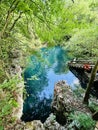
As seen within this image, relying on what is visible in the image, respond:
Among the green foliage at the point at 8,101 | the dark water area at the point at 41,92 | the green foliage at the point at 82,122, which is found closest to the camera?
the green foliage at the point at 8,101

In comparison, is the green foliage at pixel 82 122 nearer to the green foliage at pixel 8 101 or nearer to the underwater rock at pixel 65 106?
the underwater rock at pixel 65 106

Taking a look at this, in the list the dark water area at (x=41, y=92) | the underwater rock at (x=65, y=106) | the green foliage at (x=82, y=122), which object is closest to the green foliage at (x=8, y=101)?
the dark water area at (x=41, y=92)

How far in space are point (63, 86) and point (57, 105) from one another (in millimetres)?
2226

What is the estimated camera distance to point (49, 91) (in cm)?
2339

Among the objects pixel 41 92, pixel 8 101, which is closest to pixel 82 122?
pixel 8 101

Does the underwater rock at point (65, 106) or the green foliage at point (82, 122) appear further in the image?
the underwater rock at point (65, 106)

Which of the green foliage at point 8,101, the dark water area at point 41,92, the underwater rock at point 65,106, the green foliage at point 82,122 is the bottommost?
the dark water area at point 41,92

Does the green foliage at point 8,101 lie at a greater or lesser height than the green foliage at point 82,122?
greater

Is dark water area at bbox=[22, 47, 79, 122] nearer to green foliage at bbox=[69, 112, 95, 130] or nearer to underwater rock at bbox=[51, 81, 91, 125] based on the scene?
underwater rock at bbox=[51, 81, 91, 125]

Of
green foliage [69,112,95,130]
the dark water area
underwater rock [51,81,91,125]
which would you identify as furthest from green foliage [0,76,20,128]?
underwater rock [51,81,91,125]

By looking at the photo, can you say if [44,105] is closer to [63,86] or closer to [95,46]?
[63,86]

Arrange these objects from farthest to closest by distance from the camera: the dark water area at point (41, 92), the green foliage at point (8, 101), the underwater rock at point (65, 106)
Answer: the dark water area at point (41, 92)
the underwater rock at point (65, 106)
the green foliage at point (8, 101)

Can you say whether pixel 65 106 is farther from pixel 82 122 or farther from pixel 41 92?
pixel 41 92

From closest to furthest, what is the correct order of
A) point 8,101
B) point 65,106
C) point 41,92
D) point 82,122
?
point 8,101
point 82,122
point 65,106
point 41,92
